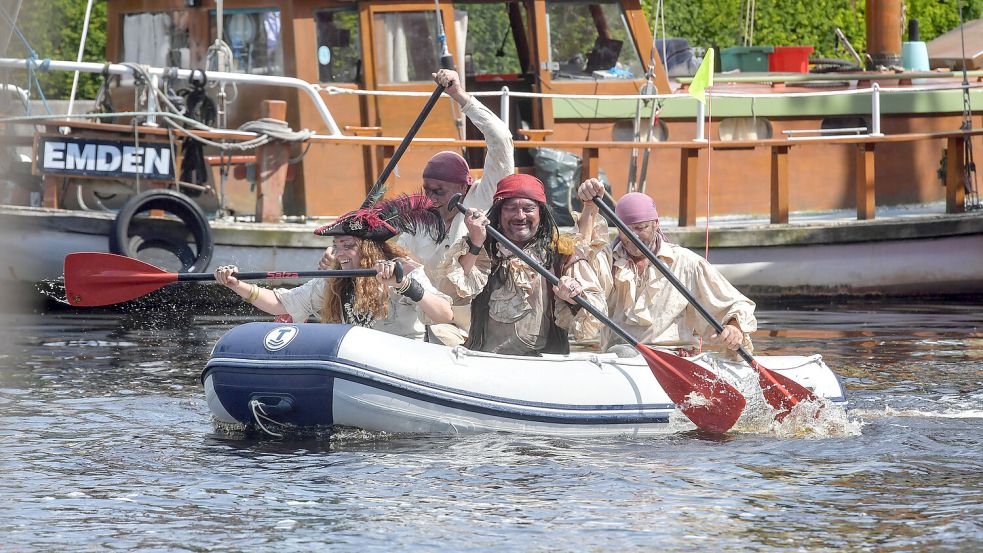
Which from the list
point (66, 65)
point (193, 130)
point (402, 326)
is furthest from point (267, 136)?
point (402, 326)

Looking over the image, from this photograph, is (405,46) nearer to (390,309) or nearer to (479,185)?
(479,185)

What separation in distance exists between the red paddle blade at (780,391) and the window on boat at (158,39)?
22.1ft

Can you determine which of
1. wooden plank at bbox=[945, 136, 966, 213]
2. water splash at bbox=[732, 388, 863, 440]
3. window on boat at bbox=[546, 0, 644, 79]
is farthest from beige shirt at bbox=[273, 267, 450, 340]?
wooden plank at bbox=[945, 136, 966, 213]

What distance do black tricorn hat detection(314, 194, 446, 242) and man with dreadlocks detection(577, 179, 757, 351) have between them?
0.80 m

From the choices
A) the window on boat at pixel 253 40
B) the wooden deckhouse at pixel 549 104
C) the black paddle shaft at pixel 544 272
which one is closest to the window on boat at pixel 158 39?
the wooden deckhouse at pixel 549 104

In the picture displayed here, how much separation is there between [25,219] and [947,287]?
814cm

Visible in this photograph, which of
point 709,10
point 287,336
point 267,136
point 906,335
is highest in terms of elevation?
point 709,10

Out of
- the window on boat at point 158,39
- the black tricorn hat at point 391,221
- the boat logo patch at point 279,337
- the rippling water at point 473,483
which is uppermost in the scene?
the window on boat at point 158,39

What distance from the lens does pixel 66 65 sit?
1120cm

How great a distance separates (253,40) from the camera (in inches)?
493

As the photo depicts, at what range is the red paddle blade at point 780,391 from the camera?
773 centimetres

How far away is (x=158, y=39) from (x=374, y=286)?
6203 millimetres

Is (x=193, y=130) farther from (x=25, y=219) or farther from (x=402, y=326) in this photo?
(x=402, y=326)

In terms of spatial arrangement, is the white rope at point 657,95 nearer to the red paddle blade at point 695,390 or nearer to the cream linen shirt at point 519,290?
the cream linen shirt at point 519,290
